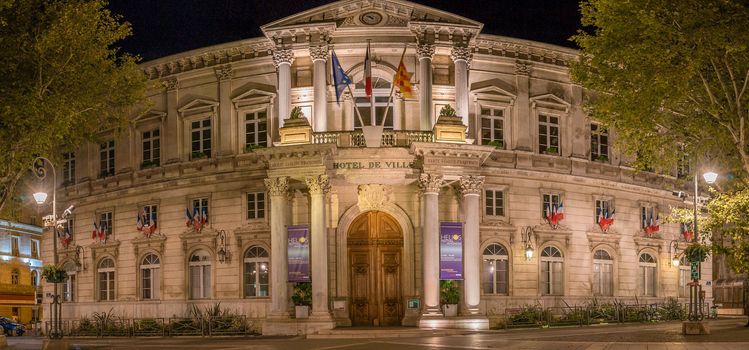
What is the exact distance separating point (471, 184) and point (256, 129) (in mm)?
10430

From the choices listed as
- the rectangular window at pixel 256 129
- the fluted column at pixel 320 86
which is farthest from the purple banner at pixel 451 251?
the rectangular window at pixel 256 129

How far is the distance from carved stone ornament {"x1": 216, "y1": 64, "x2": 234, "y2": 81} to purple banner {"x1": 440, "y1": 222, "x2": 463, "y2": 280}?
12.4 m

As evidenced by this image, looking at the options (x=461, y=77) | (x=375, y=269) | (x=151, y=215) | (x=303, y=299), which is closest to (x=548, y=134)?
(x=461, y=77)

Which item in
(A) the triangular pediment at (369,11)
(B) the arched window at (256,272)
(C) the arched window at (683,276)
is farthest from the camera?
(C) the arched window at (683,276)

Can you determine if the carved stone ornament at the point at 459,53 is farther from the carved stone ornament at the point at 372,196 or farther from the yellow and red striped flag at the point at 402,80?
the carved stone ornament at the point at 372,196

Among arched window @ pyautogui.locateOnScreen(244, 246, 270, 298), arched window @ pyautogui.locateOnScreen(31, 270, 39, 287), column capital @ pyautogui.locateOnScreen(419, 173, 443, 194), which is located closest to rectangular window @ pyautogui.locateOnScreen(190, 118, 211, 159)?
arched window @ pyautogui.locateOnScreen(244, 246, 270, 298)

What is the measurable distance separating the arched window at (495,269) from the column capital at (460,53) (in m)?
8.46

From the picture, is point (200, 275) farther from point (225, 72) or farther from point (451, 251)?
point (451, 251)

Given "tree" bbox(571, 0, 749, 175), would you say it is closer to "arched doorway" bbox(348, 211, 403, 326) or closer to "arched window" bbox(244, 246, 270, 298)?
"arched doorway" bbox(348, 211, 403, 326)

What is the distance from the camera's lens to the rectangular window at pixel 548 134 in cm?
4444

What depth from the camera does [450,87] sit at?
41.6 meters

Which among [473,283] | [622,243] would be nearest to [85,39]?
[473,283]

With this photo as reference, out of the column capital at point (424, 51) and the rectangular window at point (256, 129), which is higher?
the column capital at point (424, 51)

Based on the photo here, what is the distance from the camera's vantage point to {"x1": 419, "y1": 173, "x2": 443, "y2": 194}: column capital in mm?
38219
